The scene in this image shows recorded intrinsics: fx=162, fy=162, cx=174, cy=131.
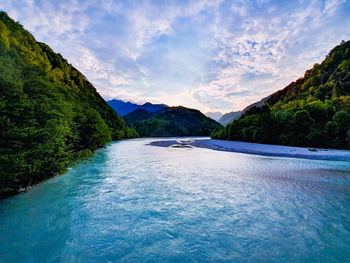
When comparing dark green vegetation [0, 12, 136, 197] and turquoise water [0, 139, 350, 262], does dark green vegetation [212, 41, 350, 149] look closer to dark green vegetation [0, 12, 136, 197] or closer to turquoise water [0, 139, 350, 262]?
turquoise water [0, 139, 350, 262]

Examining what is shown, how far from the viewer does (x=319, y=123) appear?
1754 inches

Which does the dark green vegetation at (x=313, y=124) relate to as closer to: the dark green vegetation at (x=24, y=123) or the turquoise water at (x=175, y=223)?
the turquoise water at (x=175, y=223)

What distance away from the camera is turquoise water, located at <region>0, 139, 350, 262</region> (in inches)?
214

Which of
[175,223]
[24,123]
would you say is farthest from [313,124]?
[24,123]

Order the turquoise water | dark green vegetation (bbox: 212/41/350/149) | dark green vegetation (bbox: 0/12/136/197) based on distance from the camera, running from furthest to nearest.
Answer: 1. dark green vegetation (bbox: 212/41/350/149)
2. dark green vegetation (bbox: 0/12/136/197)
3. the turquoise water

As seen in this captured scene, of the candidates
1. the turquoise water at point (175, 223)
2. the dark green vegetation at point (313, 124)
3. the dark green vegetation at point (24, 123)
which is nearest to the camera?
the turquoise water at point (175, 223)

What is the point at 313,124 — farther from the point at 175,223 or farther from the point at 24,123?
the point at 24,123

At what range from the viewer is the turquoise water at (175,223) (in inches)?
214

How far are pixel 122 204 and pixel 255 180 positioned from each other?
11.5 metres

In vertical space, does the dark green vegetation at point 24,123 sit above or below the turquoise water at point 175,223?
above

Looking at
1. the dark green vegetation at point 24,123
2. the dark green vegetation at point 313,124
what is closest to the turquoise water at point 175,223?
the dark green vegetation at point 24,123

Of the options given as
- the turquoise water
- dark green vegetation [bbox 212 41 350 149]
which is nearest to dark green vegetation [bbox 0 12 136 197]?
the turquoise water

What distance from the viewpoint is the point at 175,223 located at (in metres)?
7.43

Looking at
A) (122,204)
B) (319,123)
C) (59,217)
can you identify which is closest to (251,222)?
(122,204)
